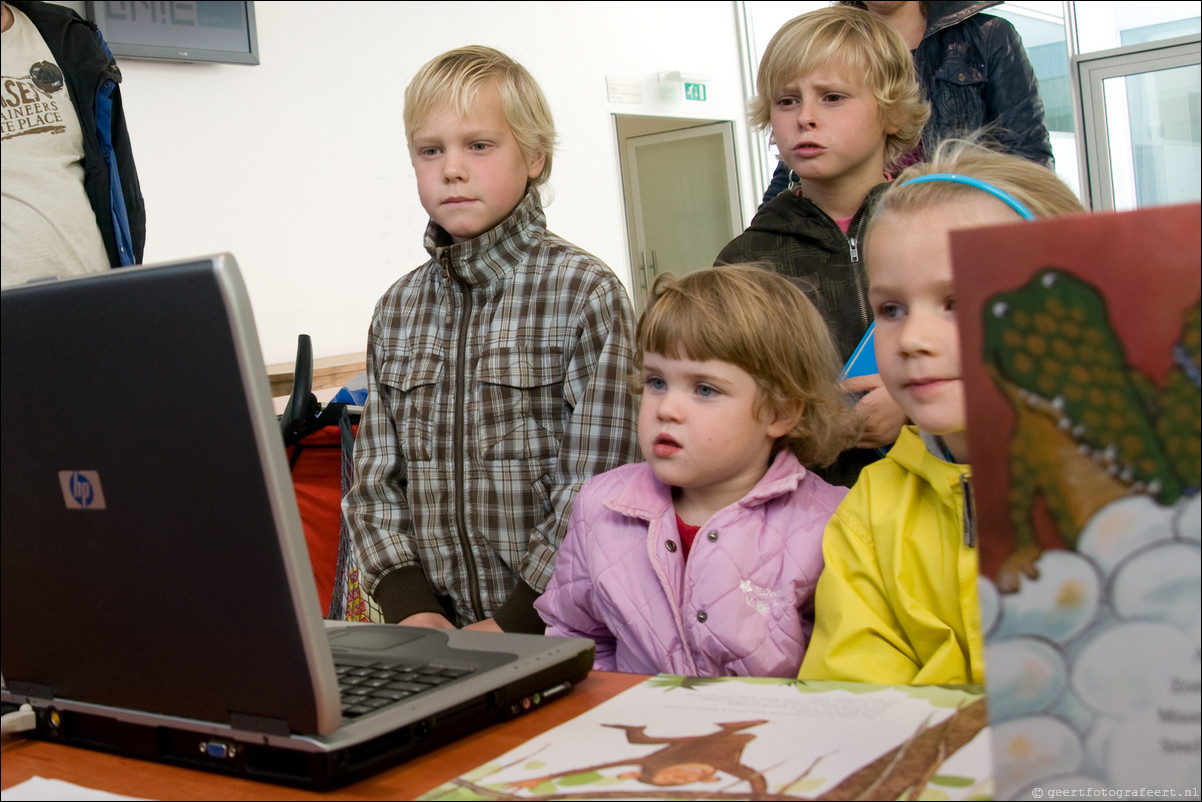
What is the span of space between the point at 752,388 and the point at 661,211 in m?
5.53

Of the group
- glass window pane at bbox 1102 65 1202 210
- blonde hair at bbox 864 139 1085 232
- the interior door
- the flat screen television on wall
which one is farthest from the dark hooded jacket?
glass window pane at bbox 1102 65 1202 210

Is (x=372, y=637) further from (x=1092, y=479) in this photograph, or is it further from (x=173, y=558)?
(x=1092, y=479)

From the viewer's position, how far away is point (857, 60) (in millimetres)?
1521

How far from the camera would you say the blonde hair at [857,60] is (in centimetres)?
153

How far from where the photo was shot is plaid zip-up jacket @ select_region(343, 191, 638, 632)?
4.67ft

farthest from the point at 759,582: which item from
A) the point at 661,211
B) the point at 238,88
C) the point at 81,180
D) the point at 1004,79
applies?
the point at 661,211

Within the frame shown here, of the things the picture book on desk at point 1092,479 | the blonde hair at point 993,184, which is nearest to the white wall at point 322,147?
the blonde hair at point 993,184

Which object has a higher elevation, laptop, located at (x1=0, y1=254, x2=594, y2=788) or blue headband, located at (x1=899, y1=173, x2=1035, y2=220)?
blue headband, located at (x1=899, y1=173, x2=1035, y2=220)

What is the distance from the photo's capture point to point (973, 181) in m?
0.92

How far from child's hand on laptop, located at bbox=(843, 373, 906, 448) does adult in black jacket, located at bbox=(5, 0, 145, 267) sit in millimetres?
1594

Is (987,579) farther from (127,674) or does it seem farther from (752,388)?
(752,388)

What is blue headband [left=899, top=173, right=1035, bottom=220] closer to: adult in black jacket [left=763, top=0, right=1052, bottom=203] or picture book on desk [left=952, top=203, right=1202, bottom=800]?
picture book on desk [left=952, top=203, right=1202, bottom=800]

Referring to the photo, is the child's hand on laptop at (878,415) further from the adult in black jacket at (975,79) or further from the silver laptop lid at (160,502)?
the silver laptop lid at (160,502)

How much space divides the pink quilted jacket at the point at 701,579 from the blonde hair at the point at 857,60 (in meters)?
0.61
